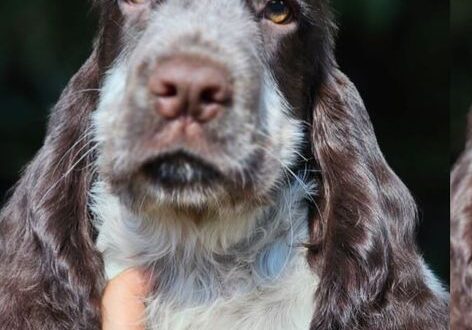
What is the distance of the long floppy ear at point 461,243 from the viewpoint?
98.9 inches

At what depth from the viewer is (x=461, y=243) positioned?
8.40 ft

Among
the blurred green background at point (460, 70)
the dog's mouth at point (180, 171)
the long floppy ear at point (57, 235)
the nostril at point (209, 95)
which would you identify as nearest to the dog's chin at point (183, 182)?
the dog's mouth at point (180, 171)

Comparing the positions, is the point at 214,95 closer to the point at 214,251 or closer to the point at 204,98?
the point at 204,98

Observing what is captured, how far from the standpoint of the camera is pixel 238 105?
81.0 inches

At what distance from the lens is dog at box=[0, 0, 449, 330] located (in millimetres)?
2184

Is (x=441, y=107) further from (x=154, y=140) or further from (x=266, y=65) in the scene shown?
A: (x=154, y=140)

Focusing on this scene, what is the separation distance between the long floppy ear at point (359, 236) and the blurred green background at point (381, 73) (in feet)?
2.71

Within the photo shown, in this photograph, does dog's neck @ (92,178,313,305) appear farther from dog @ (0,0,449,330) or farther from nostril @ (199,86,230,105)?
nostril @ (199,86,230,105)

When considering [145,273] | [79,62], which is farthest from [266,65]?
[79,62]

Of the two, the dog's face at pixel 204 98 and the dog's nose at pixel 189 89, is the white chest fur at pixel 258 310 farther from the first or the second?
the dog's nose at pixel 189 89

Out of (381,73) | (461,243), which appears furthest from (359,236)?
(381,73)

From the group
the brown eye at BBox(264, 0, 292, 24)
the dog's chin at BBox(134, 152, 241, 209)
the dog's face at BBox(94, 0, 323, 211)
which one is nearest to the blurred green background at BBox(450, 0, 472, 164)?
the dog's face at BBox(94, 0, 323, 211)

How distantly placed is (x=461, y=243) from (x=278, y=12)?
2.28ft

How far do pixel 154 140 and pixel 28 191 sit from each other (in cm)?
45
